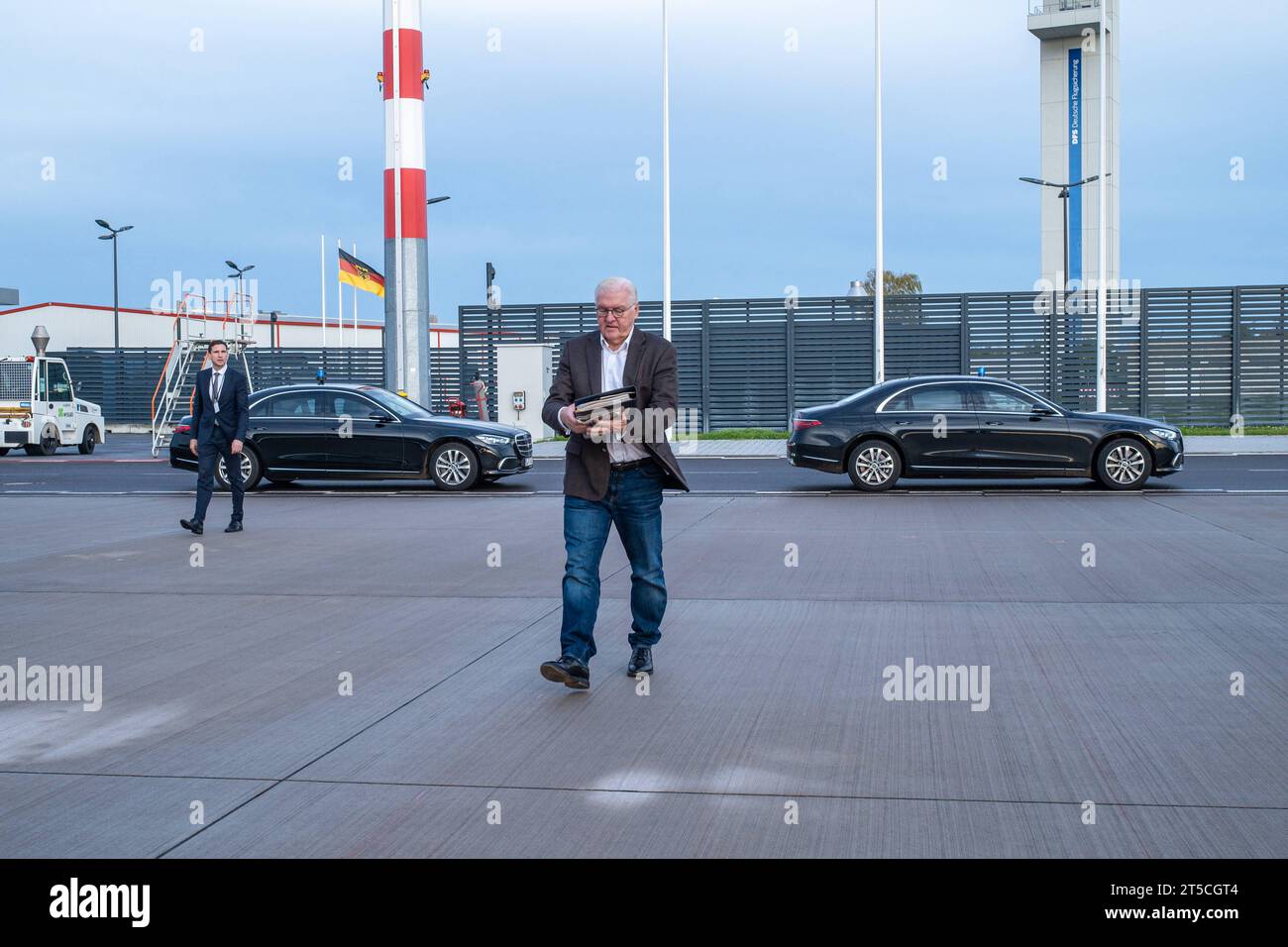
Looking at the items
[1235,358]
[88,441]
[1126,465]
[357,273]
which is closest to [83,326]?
[357,273]

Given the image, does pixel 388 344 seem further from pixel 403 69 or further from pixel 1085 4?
pixel 1085 4

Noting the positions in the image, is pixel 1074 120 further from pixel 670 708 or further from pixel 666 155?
pixel 670 708

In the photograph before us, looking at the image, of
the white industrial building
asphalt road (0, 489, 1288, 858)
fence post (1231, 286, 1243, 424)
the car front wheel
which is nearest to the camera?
asphalt road (0, 489, 1288, 858)

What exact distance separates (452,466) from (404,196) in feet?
49.8

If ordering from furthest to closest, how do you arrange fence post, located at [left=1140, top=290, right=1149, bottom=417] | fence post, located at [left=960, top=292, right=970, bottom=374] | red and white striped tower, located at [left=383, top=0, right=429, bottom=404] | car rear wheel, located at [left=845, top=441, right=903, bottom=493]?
fence post, located at [left=960, top=292, right=970, bottom=374], fence post, located at [left=1140, top=290, right=1149, bottom=417], red and white striped tower, located at [left=383, top=0, right=429, bottom=404], car rear wheel, located at [left=845, top=441, right=903, bottom=493]

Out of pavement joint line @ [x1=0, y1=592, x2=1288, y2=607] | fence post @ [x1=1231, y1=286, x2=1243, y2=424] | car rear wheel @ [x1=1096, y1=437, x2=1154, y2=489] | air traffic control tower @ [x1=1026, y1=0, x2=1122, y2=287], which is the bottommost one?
pavement joint line @ [x1=0, y1=592, x2=1288, y2=607]

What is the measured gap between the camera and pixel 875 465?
1822cm

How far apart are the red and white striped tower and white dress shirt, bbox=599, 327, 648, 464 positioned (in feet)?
85.0

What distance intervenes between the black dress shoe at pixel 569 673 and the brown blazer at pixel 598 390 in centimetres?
77

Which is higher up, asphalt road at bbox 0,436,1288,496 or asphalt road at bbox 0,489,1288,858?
asphalt road at bbox 0,436,1288,496

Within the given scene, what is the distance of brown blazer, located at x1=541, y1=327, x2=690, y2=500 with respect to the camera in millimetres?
6379

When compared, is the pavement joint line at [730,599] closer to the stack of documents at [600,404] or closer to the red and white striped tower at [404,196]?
the stack of documents at [600,404]

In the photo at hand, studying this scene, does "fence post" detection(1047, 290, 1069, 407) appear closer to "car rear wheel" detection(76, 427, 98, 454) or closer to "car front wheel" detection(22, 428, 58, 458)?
"car rear wheel" detection(76, 427, 98, 454)

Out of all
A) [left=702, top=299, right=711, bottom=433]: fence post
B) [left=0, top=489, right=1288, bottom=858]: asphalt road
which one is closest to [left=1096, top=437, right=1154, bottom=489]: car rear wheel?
[left=0, top=489, right=1288, bottom=858]: asphalt road
